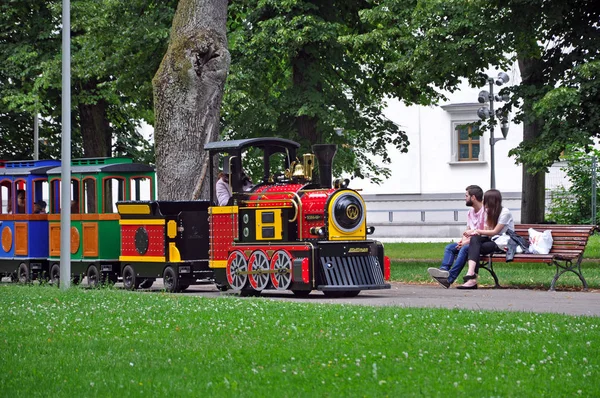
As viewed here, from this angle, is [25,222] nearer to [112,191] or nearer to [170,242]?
[112,191]

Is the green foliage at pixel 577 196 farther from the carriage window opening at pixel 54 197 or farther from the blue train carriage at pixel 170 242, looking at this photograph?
the blue train carriage at pixel 170 242

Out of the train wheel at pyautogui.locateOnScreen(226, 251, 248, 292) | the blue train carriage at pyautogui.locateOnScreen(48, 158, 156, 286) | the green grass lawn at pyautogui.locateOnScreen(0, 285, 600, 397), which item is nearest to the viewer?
the green grass lawn at pyautogui.locateOnScreen(0, 285, 600, 397)

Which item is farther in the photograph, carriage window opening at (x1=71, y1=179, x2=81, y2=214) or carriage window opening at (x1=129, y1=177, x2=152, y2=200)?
carriage window opening at (x1=129, y1=177, x2=152, y2=200)

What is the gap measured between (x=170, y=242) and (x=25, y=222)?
5528mm

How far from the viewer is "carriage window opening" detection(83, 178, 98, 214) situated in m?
23.2

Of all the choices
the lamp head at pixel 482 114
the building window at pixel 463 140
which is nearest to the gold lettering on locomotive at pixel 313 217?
the lamp head at pixel 482 114

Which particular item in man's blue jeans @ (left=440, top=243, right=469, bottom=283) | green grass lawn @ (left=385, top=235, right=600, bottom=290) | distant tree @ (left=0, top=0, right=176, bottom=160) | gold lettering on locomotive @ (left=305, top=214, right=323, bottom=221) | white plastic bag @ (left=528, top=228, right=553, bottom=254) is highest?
distant tree @ (left=0, top=0, right=176, bottom=160)

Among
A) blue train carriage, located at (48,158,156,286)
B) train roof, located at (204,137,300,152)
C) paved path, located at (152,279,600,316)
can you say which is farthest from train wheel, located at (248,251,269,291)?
blue train carriage, located at (48,158,156,286)

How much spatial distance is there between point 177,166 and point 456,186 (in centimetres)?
3139

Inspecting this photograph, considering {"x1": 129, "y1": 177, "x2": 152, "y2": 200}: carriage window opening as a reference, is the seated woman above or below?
below

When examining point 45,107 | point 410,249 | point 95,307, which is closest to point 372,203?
point 410,249

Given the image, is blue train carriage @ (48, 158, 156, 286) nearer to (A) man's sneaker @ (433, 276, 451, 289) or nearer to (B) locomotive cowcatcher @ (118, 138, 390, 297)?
(B) locomotive cowcatcher @ (118, 138, 390, 297)

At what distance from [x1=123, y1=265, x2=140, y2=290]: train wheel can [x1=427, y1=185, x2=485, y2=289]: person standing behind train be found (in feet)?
17.4

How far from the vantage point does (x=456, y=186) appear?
176ft
